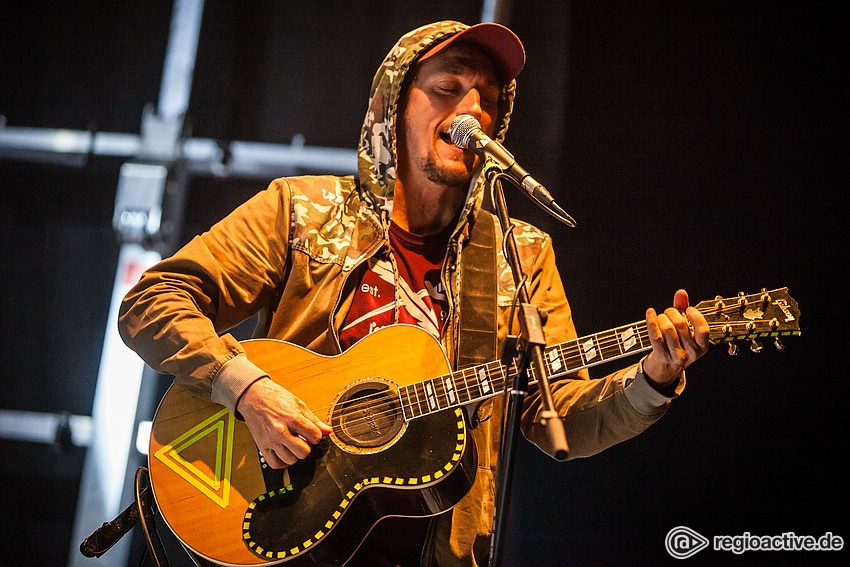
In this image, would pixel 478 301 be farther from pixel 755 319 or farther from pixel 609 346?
pixel 755 319

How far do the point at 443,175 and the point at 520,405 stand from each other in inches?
45.7

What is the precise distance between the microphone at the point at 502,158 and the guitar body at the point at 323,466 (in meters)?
0.55

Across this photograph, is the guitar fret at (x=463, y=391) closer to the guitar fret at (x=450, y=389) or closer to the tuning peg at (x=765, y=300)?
the guitar fret at (x=450, y=389)

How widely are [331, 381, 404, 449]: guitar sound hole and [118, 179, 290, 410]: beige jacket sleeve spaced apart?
0.27 m

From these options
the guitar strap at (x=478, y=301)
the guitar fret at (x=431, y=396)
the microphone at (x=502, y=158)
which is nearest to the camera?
the microphone at (x=502, y=158)

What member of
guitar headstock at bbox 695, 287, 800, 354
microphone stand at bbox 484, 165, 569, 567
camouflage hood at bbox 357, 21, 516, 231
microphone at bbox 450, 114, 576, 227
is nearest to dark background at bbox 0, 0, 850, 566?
camouflage hood at bbox 357, 21, 516, 231

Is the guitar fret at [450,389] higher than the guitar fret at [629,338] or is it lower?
lower

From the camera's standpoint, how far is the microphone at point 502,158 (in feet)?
6.24

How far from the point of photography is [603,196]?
11.2ft

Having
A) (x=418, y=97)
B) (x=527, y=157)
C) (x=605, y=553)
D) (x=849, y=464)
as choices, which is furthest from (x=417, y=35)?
(x=849, y=464)

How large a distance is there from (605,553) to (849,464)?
106cm

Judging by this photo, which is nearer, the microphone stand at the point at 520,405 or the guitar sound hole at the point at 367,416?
the microphone stand at the point at 520,405

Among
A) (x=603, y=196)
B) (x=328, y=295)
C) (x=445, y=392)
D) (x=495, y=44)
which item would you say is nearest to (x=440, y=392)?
(x=445, y=392)

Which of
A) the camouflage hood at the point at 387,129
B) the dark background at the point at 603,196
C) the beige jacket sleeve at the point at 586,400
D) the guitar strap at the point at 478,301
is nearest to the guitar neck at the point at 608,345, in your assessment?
the beige jacket sleeve at the point at 586,400
